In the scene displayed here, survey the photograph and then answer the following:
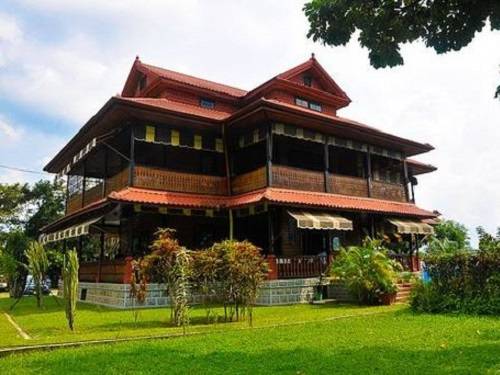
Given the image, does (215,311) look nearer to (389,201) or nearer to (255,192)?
(255,192)

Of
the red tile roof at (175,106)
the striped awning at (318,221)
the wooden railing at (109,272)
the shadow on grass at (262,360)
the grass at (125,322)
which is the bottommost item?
the shadow on grass at (262,360)

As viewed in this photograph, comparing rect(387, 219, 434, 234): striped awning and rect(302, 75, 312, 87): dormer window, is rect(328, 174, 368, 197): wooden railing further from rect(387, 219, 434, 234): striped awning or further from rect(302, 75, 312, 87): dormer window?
rect(302, 75, 312, 87): dormer window

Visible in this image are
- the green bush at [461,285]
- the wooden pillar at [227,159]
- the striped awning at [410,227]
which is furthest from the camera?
the striped awning at [410,227]

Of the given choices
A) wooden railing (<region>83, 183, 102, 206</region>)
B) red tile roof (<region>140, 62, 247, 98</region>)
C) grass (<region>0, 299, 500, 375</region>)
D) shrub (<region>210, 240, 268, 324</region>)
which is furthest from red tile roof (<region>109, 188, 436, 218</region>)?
red tile roof (<region>140, 62, 247, 98</region>)

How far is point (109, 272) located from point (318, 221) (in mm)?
7536

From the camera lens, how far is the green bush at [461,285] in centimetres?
1121

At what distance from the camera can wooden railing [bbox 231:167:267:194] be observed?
17.6 m

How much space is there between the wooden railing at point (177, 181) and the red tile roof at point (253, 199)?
27cm

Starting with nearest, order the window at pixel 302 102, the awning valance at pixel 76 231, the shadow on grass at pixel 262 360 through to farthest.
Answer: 1. the shadow on grass at pixel 262 360
2. the awning valance at pixel 76 231
3. the window at pixel 302 102

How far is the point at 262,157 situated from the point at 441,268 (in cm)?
1044

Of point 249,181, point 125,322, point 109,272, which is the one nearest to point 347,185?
point 249,181

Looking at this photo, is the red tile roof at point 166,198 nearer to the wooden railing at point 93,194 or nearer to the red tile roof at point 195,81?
the wooden railing at point 93,194

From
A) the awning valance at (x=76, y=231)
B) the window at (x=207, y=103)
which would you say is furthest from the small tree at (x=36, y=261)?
the window at (x=207, y=103)

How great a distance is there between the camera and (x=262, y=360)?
659 centimetres
